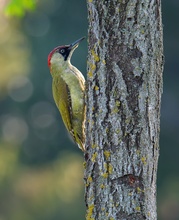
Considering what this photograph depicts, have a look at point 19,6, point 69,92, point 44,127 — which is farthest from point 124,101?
point 44,127

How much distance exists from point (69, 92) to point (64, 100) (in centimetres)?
10

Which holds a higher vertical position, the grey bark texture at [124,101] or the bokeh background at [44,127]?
the bokeh background at [44,127]

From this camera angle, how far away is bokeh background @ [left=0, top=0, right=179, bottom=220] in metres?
20.8

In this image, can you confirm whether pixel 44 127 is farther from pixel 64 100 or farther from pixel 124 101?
pixel 124 101

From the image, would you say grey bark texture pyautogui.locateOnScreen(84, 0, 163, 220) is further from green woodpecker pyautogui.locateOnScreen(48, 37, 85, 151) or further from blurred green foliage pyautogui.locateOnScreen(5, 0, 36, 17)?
blurred green foliage pyautogui.locateOnScreen(5, 0, 36, 17)

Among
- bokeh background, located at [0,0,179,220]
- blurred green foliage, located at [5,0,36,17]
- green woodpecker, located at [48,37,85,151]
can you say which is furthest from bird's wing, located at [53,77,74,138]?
bokeh background, located at [0,0,179,220]

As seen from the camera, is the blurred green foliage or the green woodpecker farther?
the blurred green foliage

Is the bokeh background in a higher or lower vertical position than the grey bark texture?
higher

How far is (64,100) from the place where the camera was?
7.73 metres

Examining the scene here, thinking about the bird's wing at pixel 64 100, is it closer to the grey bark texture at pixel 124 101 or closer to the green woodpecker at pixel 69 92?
the green woodpecker at pixel 69 92

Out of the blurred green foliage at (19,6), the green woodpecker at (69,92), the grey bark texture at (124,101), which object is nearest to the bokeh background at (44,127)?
the blurred green foliage at (19,6)

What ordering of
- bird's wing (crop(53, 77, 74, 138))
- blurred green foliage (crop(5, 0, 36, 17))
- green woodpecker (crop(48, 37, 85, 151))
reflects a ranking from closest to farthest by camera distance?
1. green woodpecker (crop(48, 37, 85, 151))
2. bird's wing (crop(53, 77, 74, 138))
3. blurred green foliage (crop(5, 0, 36, 17))

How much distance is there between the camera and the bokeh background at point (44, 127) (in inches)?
817

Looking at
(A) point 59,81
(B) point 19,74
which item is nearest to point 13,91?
(B) point 19,74
